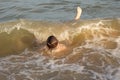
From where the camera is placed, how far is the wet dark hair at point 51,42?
7.58 metres

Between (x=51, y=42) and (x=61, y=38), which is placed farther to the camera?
(x=61, y=38)

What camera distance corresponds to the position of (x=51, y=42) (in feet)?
24.9

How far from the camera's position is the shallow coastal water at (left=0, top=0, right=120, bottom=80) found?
7.09m

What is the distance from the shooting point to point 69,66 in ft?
24.2

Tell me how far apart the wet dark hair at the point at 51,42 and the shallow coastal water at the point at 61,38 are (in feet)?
1.17

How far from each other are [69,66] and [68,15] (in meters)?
3.69

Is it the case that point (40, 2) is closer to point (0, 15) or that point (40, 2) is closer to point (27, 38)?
point (0, 15)

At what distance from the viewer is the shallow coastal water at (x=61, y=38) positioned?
7090 mm

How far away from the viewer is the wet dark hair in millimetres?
7579

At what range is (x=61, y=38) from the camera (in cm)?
923

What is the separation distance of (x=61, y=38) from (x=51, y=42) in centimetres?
165

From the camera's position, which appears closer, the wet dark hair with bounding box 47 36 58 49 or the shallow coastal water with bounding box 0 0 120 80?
the shallow coastal water with bounding box 0 0 120 80

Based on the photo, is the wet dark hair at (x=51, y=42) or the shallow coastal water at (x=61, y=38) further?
the wet dark hair at (x=51, y=42)

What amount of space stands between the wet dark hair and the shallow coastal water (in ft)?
1.17
